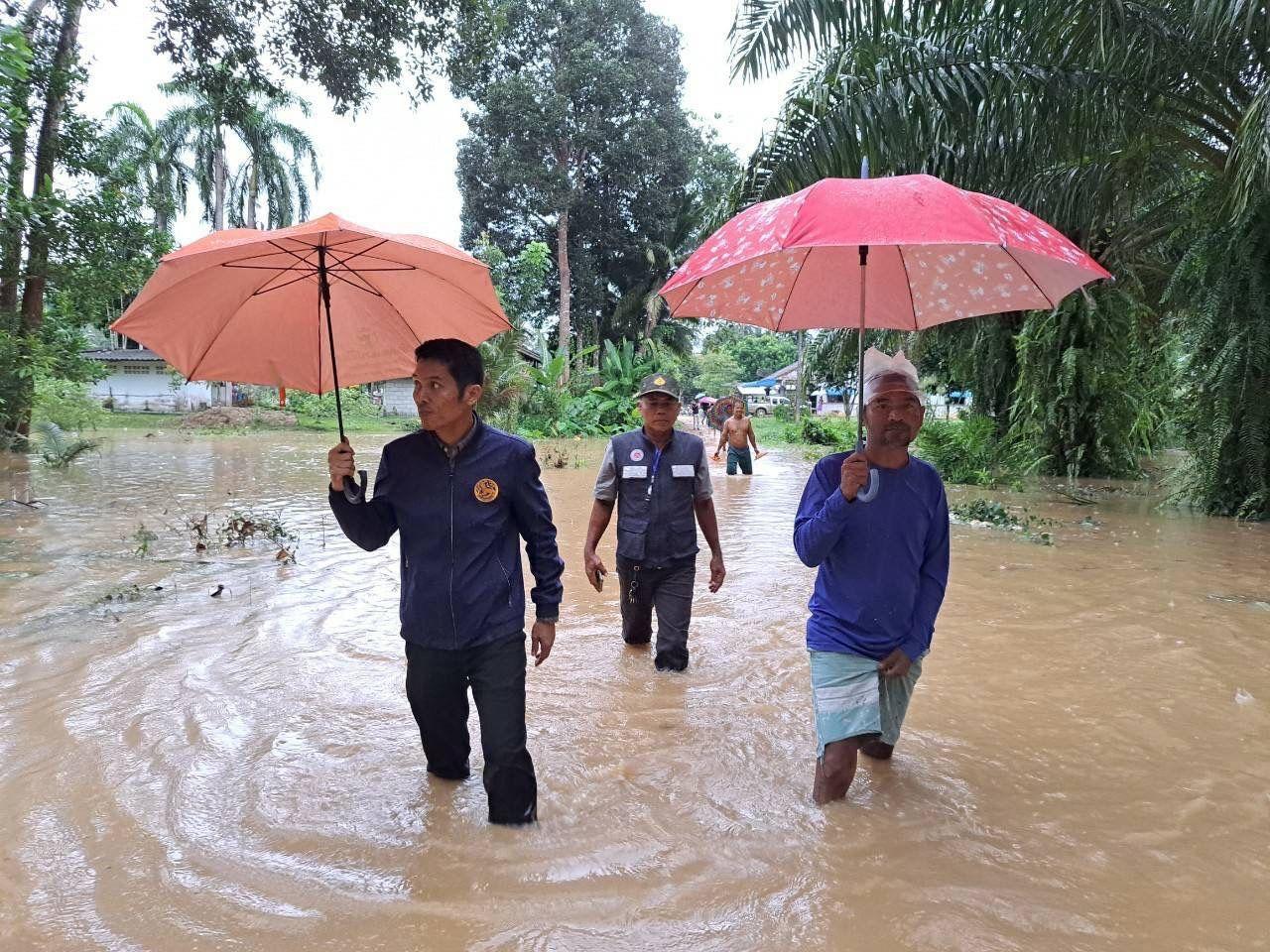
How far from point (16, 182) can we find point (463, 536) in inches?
442

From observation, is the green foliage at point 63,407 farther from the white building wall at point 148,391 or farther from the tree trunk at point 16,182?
the white building wall at point 148,391

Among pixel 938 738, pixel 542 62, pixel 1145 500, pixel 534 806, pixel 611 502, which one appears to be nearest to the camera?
A: pixel 534 806

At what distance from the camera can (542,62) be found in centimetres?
3631

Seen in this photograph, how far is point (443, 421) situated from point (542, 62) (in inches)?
1466

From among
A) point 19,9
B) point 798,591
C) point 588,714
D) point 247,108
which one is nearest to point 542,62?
point 247,108

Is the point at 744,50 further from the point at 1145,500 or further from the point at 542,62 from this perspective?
the point at 542,62

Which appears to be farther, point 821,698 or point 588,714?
point 588,714

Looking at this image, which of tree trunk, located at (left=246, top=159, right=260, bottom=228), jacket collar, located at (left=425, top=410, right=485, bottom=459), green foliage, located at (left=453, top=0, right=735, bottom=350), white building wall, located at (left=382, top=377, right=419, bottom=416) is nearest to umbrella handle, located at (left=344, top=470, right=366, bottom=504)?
jacket collar, located at (left=425, top=410, right=485, bottom=459)

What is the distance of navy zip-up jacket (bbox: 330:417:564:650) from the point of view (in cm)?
321

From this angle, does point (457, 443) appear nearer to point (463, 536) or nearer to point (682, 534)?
point (463, 536)

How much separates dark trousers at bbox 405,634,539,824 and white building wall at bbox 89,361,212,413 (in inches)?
1635

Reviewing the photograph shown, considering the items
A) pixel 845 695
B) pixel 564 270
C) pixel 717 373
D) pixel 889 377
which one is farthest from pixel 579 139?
pixel 845 695

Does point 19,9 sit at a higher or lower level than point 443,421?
higher

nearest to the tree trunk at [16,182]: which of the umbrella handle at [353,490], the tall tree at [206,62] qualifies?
the tall tree at [206,62]
